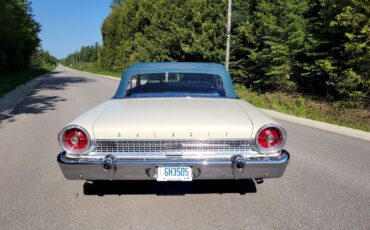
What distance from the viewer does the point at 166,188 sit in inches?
179

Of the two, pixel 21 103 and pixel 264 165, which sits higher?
pixel 264 165

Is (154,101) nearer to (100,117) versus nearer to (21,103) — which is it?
(100,117)

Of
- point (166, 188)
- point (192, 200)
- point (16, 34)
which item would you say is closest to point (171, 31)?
point (16, 34)

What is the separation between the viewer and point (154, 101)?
174 inches

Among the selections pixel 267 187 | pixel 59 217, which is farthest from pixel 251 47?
pixel 59 217

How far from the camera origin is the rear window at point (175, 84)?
16.0 feet

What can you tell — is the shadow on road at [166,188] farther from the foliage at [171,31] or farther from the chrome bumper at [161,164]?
the foliage at [171,31]

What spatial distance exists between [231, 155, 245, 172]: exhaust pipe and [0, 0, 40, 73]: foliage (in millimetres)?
32498

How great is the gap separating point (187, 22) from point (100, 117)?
84.8ft

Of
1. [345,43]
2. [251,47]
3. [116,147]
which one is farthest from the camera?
[251,47]

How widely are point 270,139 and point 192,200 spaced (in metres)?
1.21

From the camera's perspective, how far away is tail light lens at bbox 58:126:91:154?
11.8 feet

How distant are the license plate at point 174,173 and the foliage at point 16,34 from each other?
32146 millimetres

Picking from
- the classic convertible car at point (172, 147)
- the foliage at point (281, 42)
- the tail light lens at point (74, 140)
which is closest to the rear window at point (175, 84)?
the classic convertible car at point (172, 147)
